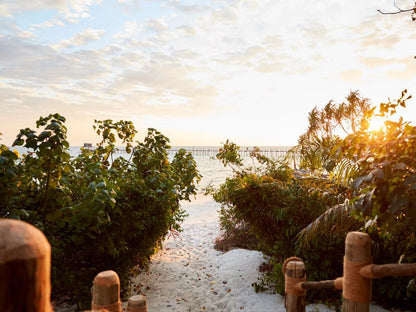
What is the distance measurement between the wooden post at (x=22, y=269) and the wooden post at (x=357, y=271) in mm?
1834

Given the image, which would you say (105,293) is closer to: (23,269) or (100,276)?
(100,276)

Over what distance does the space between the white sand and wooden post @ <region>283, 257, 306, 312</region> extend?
2.73m

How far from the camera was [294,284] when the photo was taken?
262 cm

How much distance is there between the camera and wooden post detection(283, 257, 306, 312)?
262cm

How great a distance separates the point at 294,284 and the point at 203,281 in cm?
470

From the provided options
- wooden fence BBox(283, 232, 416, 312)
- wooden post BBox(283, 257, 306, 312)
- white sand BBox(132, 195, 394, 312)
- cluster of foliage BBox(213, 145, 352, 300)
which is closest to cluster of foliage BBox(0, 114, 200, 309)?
white sand BBox(132, 195, 394, 312)

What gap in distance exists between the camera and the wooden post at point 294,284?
2615mm

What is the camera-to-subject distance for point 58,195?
3.79 meters

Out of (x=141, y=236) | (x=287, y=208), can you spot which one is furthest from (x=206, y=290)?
(x=287, y=208)

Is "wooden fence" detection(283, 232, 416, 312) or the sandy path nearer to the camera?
"wooden fence" detection(283, 232, 416, 312)

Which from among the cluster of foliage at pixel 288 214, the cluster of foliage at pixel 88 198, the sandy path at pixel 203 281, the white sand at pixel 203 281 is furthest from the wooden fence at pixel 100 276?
the sandy path at pixel 203 281

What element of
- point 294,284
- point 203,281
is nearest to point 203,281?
point 203,281

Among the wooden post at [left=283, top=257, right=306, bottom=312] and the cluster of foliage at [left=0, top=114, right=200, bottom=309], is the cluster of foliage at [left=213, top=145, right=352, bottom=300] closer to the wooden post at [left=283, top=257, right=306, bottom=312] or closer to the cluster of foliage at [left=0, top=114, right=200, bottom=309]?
the cluster of foliage at [left=0, top=114, right=200, bottom=309]

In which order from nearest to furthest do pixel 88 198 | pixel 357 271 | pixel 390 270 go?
pixel 390 270 → pixel 357 271 → pixel 88 198
